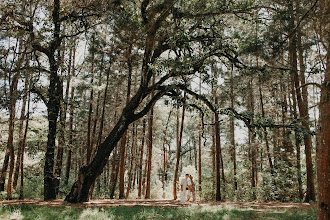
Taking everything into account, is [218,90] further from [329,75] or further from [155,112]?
[329,75]

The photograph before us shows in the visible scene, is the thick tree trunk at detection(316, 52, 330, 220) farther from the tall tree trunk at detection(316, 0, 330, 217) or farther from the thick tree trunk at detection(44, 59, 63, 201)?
the thick tree trunk at detection(44, 59, 63, 201)

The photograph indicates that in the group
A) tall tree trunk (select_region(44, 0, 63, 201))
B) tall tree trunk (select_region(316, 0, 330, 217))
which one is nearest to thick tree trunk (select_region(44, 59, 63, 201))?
tall tree trunk (select_region(44, 0, 63, 201))

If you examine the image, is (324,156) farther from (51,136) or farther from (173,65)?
(51,136)

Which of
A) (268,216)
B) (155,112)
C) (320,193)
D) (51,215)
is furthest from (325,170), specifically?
(155,112)

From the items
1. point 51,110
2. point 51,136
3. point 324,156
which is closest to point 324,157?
point 324,156

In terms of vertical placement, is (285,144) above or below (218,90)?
below

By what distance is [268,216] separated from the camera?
267 inches

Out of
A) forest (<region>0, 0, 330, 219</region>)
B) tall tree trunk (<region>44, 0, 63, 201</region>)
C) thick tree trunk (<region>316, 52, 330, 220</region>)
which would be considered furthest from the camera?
tall tree trunk (<region>44, 0, 63, 201</region>)

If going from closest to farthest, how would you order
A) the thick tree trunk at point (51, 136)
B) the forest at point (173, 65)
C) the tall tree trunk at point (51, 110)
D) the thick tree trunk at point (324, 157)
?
the thick tree trunk at point (324, 157), the forest at point (173, 65), the tall tree trunk at point (51, 110), the thick tree trunk at point (51, 136)

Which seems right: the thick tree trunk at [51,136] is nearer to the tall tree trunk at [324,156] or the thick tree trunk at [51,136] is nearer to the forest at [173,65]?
the forest at [173,65]

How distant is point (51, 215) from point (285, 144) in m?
15.3

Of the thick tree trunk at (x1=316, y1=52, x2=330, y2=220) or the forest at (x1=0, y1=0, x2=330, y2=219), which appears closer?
the thick tree trunk at (x1=316, y1=52, x2=330, y2=220)

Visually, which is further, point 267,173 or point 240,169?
point 240,169

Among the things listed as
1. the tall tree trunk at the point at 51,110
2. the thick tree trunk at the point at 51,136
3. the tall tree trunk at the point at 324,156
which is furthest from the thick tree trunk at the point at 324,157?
the thick tree trunk at the point at 51,136
